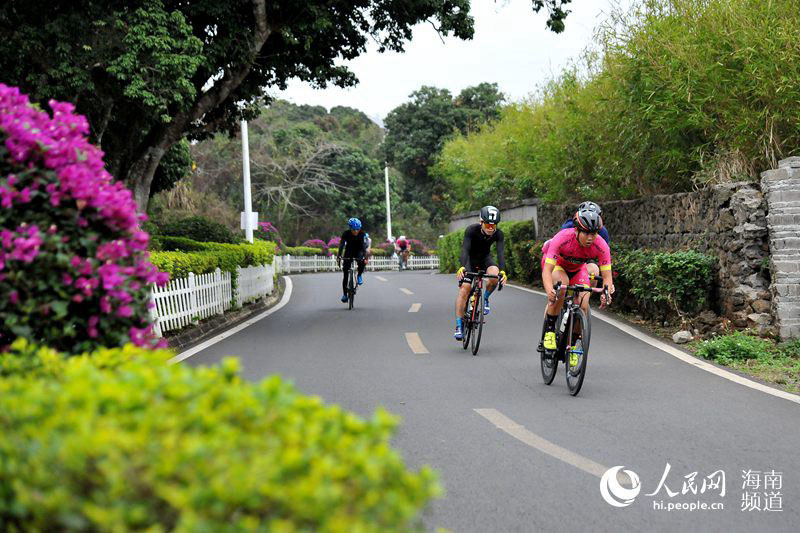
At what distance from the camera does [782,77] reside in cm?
1102

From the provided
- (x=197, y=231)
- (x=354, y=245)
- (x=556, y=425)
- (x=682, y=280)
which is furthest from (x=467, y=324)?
(x=197, y=231)

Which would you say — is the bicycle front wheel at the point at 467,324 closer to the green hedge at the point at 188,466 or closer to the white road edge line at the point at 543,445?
the white road edge line at the point at 543,445

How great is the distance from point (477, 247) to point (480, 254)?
12 centimetres

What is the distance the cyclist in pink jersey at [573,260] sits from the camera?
27.6 ft

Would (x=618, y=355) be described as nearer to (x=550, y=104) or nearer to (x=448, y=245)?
(x=550, y=104)

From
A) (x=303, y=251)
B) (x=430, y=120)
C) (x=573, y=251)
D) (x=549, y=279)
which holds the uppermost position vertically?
(x=430, y=120)

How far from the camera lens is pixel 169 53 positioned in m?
13.1

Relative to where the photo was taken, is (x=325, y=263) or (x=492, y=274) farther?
(x=325, y=263)

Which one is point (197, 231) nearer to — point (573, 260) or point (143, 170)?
point (143, 170)

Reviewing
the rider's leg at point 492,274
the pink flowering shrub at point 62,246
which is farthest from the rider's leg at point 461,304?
the pink flowering shrub at point 62,246

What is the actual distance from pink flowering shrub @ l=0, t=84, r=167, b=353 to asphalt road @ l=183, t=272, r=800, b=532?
2.08 meters

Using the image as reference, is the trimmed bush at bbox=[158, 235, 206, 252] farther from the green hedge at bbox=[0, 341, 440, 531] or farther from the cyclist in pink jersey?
the green hedge at bbox=[0, 341, 440, 531]

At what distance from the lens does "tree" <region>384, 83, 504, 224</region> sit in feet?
202

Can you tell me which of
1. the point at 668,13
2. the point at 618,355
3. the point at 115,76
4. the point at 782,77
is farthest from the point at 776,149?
the point at 115,76
